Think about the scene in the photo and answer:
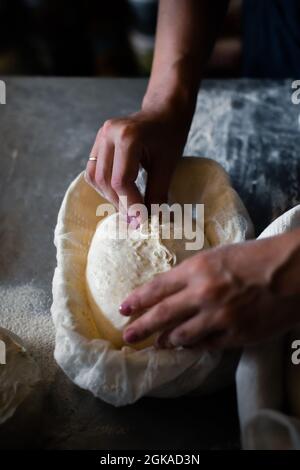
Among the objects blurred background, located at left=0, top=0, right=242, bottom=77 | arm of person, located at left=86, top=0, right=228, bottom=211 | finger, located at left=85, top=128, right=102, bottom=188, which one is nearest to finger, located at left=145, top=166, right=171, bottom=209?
arm of person, located at left=86, top=0, right=228, bottom=211

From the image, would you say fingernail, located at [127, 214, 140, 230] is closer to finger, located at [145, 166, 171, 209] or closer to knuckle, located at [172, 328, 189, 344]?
finger, located at [145, 166, 171, 209]

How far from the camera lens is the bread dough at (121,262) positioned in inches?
37.4

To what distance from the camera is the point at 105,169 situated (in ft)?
3.49

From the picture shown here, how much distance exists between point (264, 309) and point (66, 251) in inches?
17.4

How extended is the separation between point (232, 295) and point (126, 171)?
381 millimetres

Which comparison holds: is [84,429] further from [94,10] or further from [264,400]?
[94,10]

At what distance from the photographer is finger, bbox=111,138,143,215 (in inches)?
40.4

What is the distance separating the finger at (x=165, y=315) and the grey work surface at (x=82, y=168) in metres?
0.24

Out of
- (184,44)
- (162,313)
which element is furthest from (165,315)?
(184,44)

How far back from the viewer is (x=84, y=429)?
0.94 m

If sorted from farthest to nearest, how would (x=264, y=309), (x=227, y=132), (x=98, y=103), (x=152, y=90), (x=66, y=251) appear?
(x=98, y=103) < (x=227, y=132) < (x=152, y=90) < (x=66, y=251) < (x=264, y=309)

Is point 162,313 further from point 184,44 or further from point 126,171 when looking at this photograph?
point 184,44

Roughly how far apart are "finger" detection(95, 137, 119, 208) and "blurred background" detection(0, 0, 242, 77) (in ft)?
4.74
